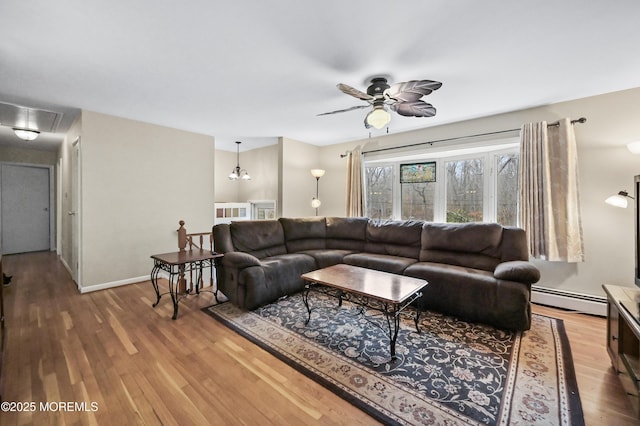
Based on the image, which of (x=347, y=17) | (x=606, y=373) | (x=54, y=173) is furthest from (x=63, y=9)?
(x=54, y=173)

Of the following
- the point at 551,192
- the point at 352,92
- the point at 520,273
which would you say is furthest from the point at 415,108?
the point at 551,192

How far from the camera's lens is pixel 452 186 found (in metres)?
4.04

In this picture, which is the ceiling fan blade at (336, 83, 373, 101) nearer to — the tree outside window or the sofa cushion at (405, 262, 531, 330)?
the sofa cushion at (405, 262, 531, 330)

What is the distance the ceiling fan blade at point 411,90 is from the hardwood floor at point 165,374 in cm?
227

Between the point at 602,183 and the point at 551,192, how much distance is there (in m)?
0.45

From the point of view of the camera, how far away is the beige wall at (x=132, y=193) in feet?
11.2

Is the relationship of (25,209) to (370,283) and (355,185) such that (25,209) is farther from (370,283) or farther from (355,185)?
(370,283)

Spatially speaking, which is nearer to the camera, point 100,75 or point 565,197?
point 100,75

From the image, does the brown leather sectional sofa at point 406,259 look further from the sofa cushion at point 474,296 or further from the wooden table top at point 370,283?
the wooden table top at point 370,283

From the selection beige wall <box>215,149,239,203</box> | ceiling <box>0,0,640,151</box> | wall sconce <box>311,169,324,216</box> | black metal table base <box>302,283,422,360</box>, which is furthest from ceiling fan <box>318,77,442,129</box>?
beige wall <box>215,149,239,203</box>

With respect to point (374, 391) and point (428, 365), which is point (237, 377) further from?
point (428, 365)

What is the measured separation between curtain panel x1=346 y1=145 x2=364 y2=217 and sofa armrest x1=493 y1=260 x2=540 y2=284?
2.50 meters

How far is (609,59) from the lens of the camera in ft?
7.02

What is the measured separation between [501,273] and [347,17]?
2572 mm
